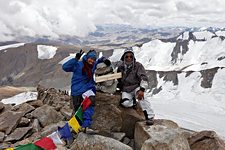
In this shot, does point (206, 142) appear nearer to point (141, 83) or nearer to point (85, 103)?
point (141, 83)

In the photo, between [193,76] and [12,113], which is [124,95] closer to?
[12,113]

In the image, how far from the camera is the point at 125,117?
11750mm

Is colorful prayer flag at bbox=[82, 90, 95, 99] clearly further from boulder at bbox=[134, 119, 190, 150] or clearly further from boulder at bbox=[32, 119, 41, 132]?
boulder at bbox=[32, 119, 41, 132]

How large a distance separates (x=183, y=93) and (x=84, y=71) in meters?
126

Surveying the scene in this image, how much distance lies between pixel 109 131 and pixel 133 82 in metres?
1.82

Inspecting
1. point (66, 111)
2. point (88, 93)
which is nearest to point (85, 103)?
point (88, 93)

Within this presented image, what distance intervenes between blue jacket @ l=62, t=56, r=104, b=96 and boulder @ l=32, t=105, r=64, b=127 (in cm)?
382

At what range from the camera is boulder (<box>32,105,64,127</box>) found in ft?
45.5

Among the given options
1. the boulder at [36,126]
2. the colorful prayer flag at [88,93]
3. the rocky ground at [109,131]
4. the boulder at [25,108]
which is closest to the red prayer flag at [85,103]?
the colorful prayer flag at [88,93]

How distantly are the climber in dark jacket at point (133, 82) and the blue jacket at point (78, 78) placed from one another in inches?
51.0

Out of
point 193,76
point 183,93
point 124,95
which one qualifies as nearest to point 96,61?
point 124,95

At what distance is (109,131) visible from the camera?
37.4 ft

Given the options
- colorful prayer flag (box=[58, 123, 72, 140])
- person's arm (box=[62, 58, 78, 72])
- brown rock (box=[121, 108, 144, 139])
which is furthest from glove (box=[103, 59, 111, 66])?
colorful prayer flag (box=[58, 123, 72, 140])

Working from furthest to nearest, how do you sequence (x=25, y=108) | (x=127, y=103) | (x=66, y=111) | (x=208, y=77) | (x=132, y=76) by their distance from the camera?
(x=208, y=77) → (x=25, y=108) → (x=66, y=111) → (x=127, y=103) → (x=132, y=76)
